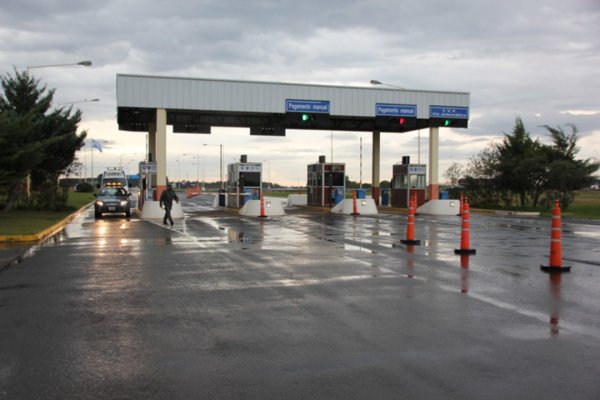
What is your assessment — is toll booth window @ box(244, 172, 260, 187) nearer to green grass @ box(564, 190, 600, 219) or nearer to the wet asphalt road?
green grass @ box(564, 190, 600, 219)

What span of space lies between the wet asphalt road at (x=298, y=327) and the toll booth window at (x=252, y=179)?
24.5 metres

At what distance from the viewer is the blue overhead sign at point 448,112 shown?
3353 cm

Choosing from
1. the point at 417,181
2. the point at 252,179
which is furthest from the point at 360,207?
the point at 252,179

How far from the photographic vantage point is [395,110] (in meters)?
32.8

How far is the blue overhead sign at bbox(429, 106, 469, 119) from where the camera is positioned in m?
33.5

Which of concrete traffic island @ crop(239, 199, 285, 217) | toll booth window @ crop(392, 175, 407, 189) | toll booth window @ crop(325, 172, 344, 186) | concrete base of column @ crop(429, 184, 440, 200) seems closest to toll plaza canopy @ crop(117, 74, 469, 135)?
toll booth window @ crop(392, 175, 407, 189)

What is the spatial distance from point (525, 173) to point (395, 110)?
1073 centimetres

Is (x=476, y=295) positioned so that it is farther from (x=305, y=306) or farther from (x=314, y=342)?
(x=314, y=342)

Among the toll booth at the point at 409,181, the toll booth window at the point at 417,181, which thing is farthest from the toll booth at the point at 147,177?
the toll booth window at the point at 417,181

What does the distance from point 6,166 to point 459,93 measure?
24.0 m

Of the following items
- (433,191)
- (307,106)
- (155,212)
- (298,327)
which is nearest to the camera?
(298,327)

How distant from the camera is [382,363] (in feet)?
17.5

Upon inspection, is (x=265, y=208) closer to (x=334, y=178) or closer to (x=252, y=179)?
(x=252, y=179)

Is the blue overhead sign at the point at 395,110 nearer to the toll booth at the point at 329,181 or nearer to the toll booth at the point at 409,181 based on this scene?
the toll booth at the point at 409,181
